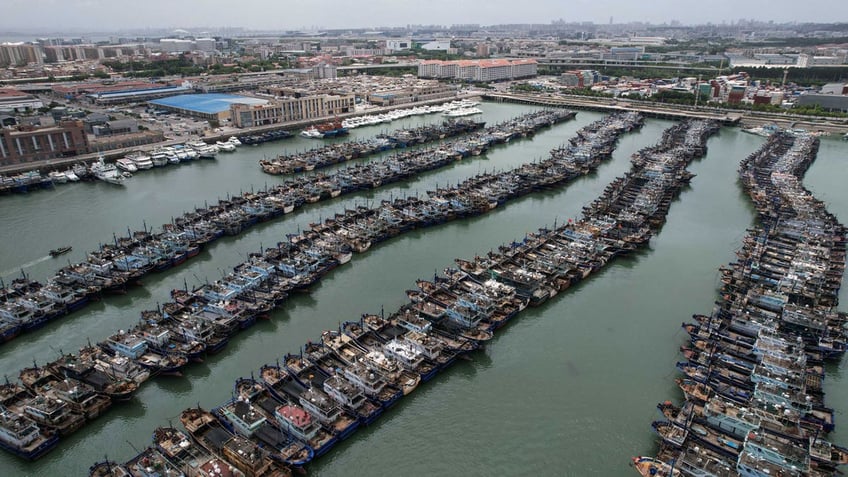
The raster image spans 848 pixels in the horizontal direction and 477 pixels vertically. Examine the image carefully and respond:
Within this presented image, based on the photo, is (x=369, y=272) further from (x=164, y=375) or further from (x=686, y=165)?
(x=686, y=165)

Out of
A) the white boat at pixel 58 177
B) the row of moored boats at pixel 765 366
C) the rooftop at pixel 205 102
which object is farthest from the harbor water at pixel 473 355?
the rooftop at pixel 205 102

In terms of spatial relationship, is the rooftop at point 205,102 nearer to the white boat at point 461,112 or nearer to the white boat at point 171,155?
the white boat at point 171,155

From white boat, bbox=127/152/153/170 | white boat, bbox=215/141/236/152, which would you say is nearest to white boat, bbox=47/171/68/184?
white boat, bbox=127/152/153/170

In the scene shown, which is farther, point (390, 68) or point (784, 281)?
point (390, 68)

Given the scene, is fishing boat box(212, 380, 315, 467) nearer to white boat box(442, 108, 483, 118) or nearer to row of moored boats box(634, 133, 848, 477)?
row of moored boats box(634, 133, 848, 477)

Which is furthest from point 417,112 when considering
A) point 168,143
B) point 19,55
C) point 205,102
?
point 19,55

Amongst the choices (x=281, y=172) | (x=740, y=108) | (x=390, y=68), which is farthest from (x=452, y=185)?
(x=390, y=68)
